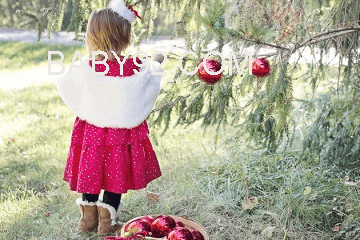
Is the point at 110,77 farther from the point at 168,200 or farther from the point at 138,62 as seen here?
the point at 168,200

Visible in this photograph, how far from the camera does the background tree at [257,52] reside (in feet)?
6.84

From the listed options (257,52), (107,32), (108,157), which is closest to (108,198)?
(108,157)

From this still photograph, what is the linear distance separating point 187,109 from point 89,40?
695mm

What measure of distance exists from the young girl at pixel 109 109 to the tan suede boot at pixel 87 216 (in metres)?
0.16

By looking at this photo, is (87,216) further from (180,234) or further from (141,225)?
(180,234)

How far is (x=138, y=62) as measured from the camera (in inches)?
111

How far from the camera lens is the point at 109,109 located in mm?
2727

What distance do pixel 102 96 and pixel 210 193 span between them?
1078mm

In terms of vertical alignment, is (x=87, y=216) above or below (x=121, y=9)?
below

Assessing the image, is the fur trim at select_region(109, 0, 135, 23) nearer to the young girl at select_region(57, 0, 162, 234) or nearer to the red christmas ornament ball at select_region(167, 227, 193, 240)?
the young girl at select_region(57, 0, 162, 234)

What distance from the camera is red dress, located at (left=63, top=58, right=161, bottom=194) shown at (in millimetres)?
2748

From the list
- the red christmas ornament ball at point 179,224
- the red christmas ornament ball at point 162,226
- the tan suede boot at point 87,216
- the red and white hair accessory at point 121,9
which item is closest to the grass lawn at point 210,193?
the tan suede boot at point 87,216

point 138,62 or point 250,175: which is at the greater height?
point 138,62

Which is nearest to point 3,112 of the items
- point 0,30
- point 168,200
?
point 168,200
